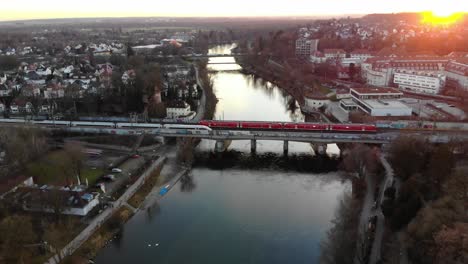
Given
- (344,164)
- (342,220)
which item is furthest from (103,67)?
(342,220)

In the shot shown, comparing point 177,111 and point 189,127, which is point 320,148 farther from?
point 177,111

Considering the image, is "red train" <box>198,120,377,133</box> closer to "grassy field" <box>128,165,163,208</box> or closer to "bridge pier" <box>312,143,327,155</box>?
"bridge pier" <box>312,143,327,155</box>

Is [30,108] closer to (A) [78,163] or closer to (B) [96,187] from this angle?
(A) [78,163]

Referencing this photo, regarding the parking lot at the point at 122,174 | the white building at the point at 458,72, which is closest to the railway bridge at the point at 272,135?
the parking lot at the point at 122,174

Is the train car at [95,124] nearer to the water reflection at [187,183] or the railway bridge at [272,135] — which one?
the railway bridge at [272,135]

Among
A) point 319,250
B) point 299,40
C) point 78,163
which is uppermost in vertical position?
point 299,40

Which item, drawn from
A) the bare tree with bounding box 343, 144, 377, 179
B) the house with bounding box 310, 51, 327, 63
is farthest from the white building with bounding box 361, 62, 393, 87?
the bare tree with bounding box 343, 144, 377, 179
